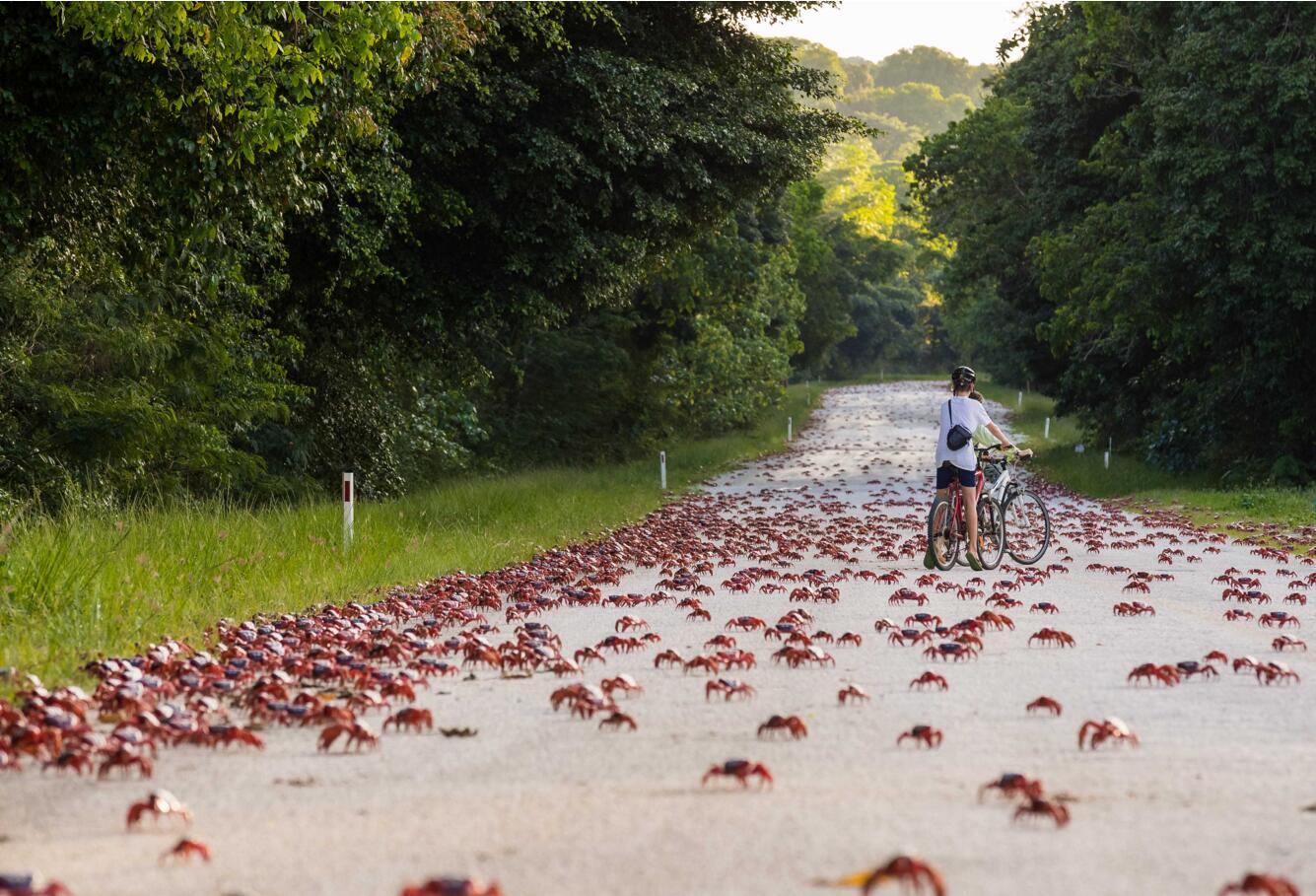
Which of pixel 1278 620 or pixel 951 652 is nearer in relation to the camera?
pixel 951 652

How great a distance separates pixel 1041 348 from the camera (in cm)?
4388

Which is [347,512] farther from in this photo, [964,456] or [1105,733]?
[1105,733]

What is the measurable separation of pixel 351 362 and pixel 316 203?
9134 millimetres

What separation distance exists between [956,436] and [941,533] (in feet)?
3.32

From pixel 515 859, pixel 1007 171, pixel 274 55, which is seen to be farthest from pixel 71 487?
pixel 1007 171

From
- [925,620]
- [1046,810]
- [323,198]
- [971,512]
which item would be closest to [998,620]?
[925,620]

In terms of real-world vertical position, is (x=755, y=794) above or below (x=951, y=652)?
above

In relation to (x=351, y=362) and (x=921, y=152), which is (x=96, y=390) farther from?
(x=921, y=152)

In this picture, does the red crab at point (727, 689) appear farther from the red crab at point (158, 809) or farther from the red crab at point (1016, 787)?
the red crab at point (158, 809)

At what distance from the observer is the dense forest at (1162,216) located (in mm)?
26891

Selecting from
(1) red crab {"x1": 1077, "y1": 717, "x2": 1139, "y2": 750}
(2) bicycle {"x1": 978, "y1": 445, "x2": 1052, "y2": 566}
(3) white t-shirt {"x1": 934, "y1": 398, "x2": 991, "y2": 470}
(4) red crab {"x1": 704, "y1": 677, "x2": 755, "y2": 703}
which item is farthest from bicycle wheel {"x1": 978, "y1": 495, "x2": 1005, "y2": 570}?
(1) red crab {"x1": 1077, "y1": 717, "x2": 1139, "y2": 750}

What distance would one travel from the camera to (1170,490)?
2984 cm

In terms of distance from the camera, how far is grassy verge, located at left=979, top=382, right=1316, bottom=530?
76.7 feet

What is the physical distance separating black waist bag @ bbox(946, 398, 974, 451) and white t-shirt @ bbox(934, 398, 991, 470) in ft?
0.08
